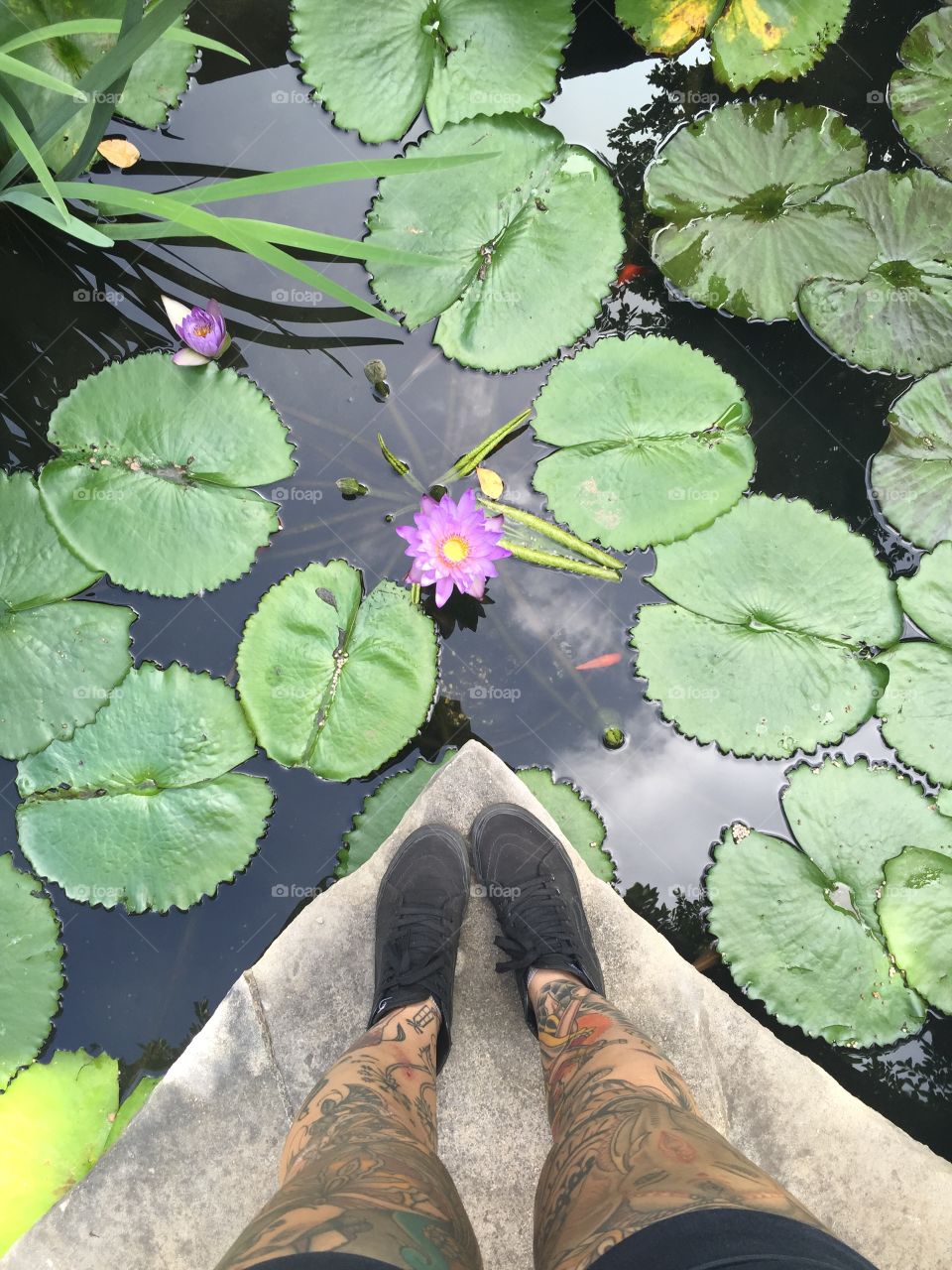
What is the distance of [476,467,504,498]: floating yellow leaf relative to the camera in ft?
6.50

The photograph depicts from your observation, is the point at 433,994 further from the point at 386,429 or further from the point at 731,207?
the point at 731,207

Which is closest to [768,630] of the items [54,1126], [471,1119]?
[471,1119]

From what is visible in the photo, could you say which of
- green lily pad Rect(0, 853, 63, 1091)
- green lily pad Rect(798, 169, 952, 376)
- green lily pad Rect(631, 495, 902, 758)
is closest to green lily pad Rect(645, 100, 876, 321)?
green lily pad Rect(798, 169, 952, 376)

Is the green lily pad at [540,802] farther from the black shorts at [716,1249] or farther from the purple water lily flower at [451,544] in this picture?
the black shorts at [716,1249]

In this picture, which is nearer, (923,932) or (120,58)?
(120,58)

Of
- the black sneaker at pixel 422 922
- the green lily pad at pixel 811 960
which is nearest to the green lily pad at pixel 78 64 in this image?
the black sneaker at pixel 422 922

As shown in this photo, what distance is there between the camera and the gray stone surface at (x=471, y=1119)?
1.54m

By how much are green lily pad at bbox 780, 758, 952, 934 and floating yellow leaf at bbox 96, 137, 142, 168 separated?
7.99 ft

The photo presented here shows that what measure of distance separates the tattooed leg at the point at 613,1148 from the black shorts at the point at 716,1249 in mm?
24

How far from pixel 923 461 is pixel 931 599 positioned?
1.19 feet

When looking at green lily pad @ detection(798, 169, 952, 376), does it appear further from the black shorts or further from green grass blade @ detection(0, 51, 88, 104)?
the black shorts

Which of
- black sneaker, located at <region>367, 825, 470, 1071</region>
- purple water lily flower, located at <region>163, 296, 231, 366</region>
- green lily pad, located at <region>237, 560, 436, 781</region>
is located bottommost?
black sneaker, located at <region>367, 825, 470, 1071</region>

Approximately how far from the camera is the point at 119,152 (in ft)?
6.87

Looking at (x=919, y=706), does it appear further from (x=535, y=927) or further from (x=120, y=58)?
(x=120, y=58)
